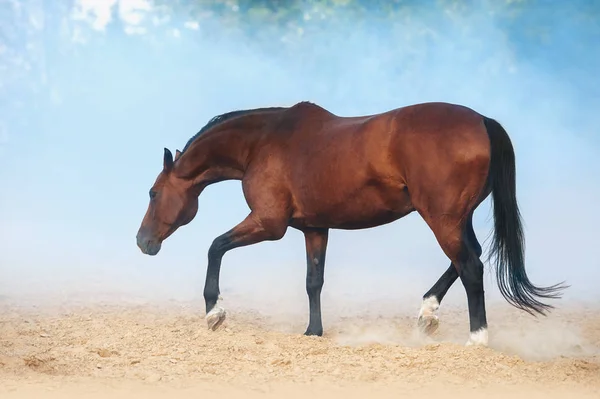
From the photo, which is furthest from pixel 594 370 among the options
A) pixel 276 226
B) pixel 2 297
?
pixel 2 297

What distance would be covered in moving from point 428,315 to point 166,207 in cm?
243

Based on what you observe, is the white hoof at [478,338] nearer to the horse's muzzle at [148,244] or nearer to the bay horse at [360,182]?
the bay horse at [360,182]

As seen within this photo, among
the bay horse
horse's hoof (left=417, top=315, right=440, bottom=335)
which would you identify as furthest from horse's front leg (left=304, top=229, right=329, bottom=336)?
horse's hoof (left=417, top=315, right=440, bottom=335)

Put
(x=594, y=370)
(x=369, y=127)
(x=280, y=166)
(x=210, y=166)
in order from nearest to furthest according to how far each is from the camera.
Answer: (x=594, y=370) < (x=369, y=127) < (x=280, y=166) < (x=210, y=166)

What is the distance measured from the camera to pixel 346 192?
645 cm

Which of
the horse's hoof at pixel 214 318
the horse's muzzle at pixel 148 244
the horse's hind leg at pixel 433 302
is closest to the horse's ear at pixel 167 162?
the horse's muzzle at pixel 148 244

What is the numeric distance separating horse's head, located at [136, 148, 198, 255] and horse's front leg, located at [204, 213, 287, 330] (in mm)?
711

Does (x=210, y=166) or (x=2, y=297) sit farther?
(x=2, y=297)

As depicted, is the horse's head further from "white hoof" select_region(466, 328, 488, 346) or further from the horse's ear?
"white hoof" select_region(466, 328, 488, 346)

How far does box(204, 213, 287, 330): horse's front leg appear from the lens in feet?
22.1

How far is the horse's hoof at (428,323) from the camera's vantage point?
6.38 m

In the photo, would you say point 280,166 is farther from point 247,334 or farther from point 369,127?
point 247,334

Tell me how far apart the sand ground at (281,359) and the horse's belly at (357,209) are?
90cm

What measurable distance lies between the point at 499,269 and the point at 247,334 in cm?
191
